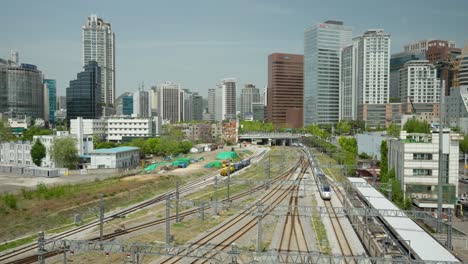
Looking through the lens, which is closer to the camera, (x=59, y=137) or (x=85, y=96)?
(x=59, y=137)

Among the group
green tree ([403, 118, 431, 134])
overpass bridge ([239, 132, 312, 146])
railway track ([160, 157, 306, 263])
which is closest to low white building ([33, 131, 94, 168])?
railway track ([160, 157, 306, 263])

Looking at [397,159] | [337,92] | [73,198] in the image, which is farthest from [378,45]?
[73,198]

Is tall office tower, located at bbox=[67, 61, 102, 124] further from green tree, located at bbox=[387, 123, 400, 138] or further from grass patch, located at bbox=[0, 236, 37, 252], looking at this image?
grass patch, located at bbox=[0, 236, 37, 252]

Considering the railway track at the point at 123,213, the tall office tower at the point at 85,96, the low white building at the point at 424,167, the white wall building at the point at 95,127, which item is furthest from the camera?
the tall office tower at the point at 85,96

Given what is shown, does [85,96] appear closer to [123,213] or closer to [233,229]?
[123,213]

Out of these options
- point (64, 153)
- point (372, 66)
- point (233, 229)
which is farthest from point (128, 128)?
point (372, 66)

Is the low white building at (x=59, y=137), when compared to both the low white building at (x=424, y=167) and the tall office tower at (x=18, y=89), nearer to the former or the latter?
the low white building at (x=424, y=167)

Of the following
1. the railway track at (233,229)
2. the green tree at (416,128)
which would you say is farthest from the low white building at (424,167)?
the green tree at (416,128)
